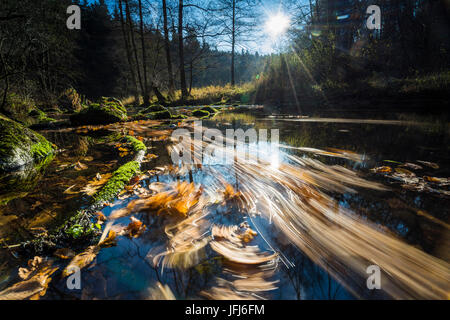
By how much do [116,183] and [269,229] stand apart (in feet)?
4.30

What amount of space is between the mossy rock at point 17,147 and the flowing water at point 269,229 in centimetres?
50

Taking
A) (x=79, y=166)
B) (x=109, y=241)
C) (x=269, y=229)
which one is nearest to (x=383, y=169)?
(x=269, y=229)

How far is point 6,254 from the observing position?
0.95 metres

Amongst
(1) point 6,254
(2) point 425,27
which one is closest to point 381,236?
(1) point 6,254

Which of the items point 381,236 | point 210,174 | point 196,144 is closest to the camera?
point 381,236

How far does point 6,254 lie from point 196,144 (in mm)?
2360

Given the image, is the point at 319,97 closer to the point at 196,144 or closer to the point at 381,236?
the point at 196,144

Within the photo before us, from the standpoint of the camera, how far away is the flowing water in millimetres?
822

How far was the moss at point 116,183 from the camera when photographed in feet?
4.80

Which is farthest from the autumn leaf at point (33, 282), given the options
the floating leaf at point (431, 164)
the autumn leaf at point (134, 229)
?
the floating leaf at point (431, 164)

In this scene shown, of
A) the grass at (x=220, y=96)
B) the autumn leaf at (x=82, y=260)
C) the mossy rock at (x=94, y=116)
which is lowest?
the autumn leaf at (x=82, y=260)

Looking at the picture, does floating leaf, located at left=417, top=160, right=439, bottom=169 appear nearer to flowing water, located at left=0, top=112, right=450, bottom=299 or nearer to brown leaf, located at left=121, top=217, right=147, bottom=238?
flowing water, located at left=0, top=112, right=450, bottom=299

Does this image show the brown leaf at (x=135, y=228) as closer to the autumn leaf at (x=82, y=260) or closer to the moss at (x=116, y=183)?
the autumn leaf at (x=82, y=260)
